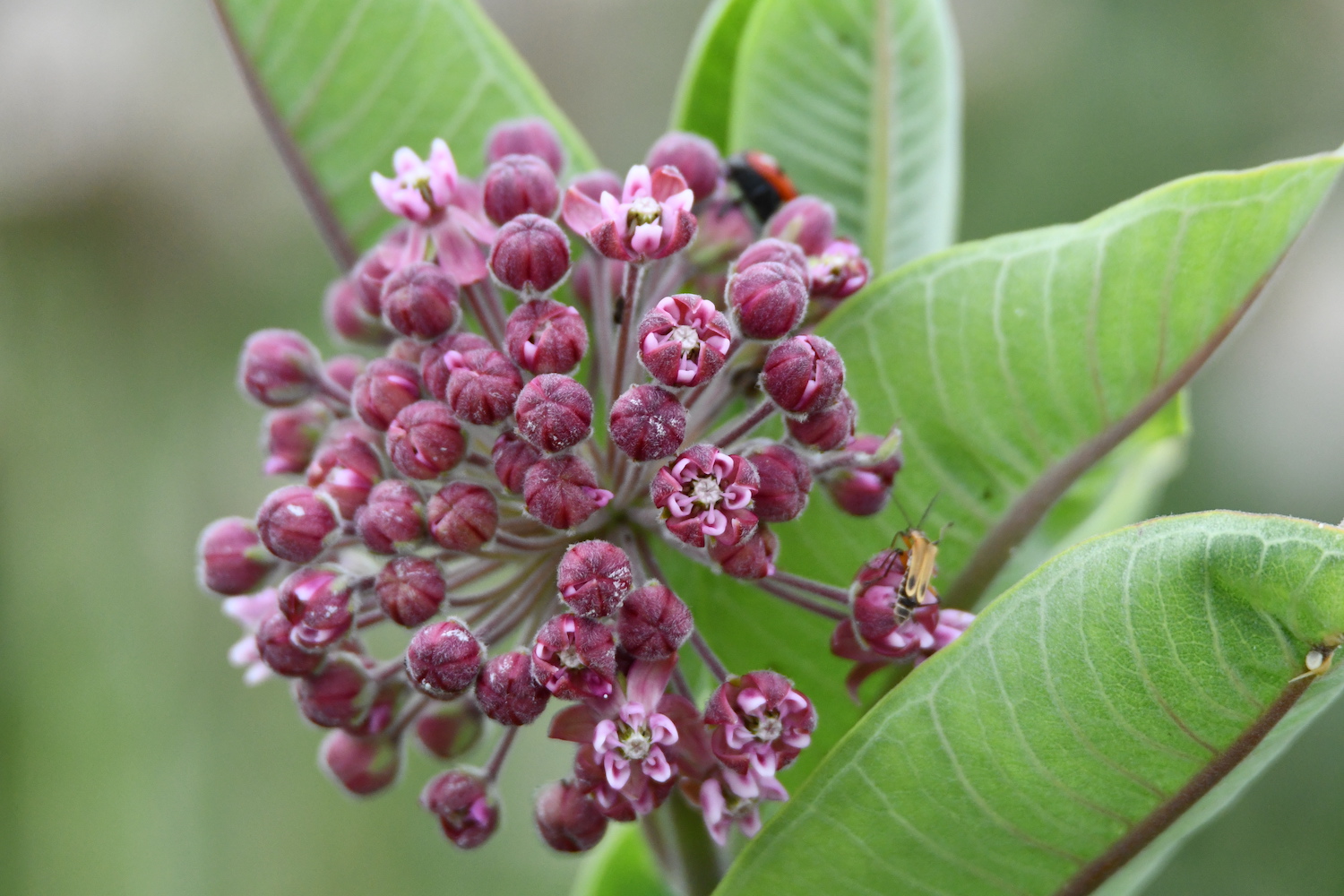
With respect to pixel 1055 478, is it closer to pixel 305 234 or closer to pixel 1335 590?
pixel 1335 590

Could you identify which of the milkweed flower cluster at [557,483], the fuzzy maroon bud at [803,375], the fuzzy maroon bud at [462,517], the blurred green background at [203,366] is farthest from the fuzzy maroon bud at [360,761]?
the blurred green background at [203,366]

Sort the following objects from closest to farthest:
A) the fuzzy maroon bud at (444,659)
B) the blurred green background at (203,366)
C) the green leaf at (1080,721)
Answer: the green leaf at (1080,721) < the fuzzy maroon bud at (444,659) < the blurred green background at (203,366)

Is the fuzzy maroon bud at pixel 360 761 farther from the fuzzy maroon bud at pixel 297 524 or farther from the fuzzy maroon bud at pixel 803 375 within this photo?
the fuzzy maroon bud at pixel 803 375

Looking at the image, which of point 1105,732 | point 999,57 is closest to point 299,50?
point 1105,732

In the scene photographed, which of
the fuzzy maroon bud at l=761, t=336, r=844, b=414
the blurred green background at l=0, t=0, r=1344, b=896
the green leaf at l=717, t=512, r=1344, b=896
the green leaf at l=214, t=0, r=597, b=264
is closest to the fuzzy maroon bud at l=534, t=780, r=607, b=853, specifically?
the green leaf at l=717, t=512, r=1344, b=896

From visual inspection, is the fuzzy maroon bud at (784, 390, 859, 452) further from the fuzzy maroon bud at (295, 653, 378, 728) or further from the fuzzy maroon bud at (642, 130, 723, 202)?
the fuzzy maroon bud at (295, 653, 378, 728)
